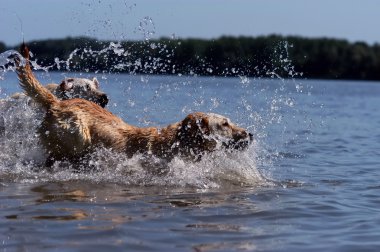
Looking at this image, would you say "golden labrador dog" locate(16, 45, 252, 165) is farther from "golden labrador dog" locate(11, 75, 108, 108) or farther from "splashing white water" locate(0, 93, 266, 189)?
"golden labrador dog" locate(11, 75, 108, 108)

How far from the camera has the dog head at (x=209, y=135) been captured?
879 cm

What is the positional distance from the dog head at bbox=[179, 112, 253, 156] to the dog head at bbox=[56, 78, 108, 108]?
290 cm

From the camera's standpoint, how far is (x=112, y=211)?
676 centimetres

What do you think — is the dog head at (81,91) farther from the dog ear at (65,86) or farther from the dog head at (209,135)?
the dog head at (209,135)

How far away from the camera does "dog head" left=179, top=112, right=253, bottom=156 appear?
8.79 meters

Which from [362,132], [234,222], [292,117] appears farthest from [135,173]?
[292,117]

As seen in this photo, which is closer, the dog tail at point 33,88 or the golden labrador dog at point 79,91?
the dog tail at point 33,88

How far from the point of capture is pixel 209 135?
8.84 metres

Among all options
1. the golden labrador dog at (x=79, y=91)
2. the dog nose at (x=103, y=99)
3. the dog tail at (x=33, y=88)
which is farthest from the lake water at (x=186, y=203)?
the dog nose at (x=103, y=99)

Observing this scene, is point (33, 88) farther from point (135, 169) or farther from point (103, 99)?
point (103, 99)

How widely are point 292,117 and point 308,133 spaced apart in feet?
17.0

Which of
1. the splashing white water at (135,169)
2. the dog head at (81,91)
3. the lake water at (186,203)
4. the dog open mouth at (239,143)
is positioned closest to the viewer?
the lake water at (186,203)

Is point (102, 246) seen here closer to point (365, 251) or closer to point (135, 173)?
point (365, 251)

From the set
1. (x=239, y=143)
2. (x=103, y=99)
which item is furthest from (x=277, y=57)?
(x=239, y=143)
